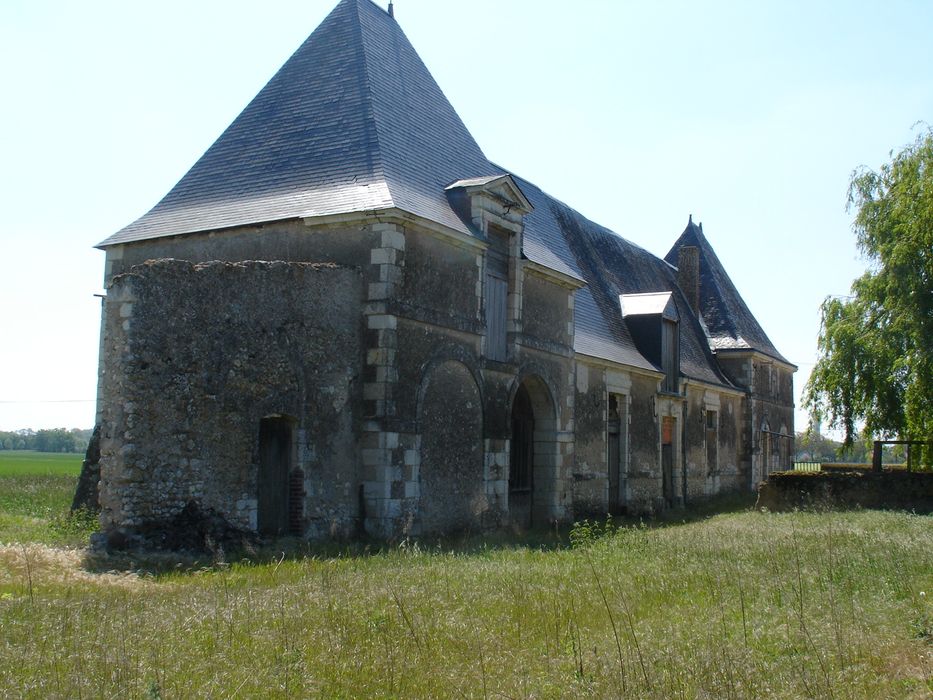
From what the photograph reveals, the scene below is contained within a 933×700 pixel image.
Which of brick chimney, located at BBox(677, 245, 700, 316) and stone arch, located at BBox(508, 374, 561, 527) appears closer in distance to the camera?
stone arch, located at BBox(508, 374, 561, 527)

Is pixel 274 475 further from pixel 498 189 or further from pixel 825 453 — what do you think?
pixel 825 453

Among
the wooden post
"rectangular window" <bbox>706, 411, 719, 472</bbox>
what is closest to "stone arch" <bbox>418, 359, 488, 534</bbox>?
the wooden post

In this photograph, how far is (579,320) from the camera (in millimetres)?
20734

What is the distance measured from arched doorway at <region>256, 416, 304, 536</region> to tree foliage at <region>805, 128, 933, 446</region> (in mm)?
11744

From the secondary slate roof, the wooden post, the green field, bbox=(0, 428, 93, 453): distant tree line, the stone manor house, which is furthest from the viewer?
bbox=(0, 428, 93, 453): distant tree line

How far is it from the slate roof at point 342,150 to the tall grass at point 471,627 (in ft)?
18.9

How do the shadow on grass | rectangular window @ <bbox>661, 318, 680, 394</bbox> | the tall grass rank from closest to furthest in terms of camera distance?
1. the tall grass
2. the shadow on grass
3. rectangular window @ <bbox>661, 318, 680, 394</bbox>

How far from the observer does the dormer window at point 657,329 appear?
23.3 meters

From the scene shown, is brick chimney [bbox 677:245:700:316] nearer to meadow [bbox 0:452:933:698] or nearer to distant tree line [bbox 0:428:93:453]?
meadow [bbox 0:452:933:698]

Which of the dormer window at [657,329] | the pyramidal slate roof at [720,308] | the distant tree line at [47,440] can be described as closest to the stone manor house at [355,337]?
the dormer window at [657,329]

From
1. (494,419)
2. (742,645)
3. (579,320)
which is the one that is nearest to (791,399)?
(579,320)

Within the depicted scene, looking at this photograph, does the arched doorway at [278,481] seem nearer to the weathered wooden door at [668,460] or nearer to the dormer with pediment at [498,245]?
the dormer with pediment at [498,245]

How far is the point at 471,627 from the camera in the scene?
714 centimetres

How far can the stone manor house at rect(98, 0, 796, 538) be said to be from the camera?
36.6ft
